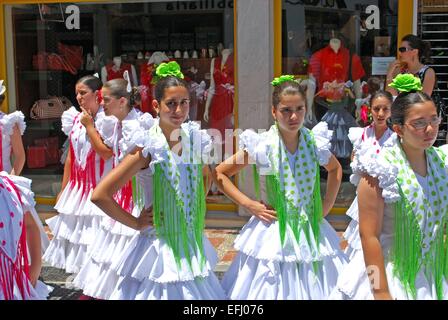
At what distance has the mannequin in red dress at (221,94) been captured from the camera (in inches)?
324

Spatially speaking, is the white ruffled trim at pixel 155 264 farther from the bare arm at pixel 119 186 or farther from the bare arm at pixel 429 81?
the bare arm at pixel 429 81

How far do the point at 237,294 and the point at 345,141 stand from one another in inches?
173

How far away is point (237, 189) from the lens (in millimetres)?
4348

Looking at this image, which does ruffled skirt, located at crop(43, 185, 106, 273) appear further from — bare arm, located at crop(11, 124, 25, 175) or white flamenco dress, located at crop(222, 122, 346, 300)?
white flamenco dress, located at crop(222, 122, 346, 300)

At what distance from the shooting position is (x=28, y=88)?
895cm

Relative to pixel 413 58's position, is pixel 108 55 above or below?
above

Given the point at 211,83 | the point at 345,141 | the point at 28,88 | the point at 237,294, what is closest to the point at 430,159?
the point at 237,294

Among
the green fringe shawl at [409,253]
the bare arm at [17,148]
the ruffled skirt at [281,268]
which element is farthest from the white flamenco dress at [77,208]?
the green fringe shawl at [409,253]

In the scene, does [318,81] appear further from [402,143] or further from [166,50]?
[402,143]

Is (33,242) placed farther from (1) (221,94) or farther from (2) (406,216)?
(1) (221,94)

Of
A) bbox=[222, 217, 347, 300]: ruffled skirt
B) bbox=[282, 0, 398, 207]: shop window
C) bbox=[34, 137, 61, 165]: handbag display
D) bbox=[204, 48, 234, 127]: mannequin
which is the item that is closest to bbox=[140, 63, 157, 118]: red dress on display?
bbox=[204, 48, 234, 127]: mannequin

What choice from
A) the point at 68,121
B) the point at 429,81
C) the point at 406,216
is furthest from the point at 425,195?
the point at 68,121

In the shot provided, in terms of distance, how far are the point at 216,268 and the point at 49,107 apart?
12.9 feet

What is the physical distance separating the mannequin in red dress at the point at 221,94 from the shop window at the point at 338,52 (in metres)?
0.72
